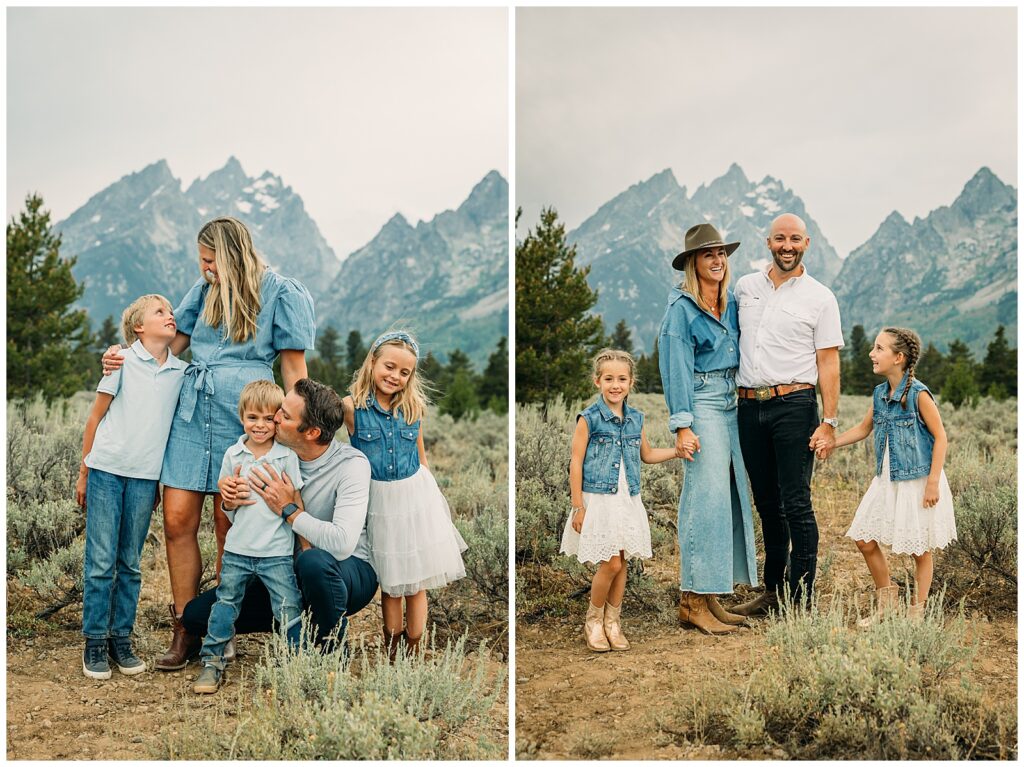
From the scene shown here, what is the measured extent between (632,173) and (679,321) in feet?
17.5

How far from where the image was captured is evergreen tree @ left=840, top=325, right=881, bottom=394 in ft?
33.8

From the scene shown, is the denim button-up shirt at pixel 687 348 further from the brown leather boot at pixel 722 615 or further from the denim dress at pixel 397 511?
the denim dress at pixel 397 511

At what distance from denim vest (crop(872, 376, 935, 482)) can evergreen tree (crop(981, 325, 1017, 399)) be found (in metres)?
6.20

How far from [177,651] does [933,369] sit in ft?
28.1

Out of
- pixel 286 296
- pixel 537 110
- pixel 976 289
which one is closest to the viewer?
pixel 286 296

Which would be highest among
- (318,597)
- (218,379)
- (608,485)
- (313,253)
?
(313,253)

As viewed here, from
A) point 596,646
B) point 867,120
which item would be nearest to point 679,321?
point 596,646

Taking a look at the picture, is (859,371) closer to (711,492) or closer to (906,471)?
(906,471)

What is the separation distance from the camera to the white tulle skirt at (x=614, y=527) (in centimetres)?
369

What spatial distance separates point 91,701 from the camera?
11.0ft

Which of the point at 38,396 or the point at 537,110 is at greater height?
the point at 537,110

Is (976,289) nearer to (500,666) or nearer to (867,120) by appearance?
(867,120)

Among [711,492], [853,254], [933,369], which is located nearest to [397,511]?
[711,492]

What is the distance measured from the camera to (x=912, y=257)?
11.7 meters
